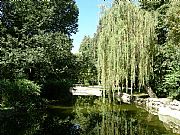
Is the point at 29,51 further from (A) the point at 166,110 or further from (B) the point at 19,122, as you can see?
(A) the point at 166,110

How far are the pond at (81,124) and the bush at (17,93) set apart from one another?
0.78 metres

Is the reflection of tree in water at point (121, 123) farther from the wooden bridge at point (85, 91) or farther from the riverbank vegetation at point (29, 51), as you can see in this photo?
the wooden bridge at point (85, 91)

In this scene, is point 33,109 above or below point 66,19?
below

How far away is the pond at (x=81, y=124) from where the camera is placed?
13.8 meters

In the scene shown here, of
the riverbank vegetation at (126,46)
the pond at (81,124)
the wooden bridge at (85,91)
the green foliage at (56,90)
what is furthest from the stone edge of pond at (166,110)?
the wooden bridge at (85,91)

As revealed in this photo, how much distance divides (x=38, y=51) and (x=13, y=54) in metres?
1.97

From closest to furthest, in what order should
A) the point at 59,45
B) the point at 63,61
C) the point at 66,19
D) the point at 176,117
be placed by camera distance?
the point at 176,117
the point at 59,45
the point at 63,61
the point at 66,19

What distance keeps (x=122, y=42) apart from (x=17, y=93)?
23.7ft

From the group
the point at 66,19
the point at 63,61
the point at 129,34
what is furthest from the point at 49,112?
the point at 66,19

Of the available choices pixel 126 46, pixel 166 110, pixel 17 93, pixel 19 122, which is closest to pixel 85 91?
pixel 17 93

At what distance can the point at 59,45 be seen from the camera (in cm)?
2852

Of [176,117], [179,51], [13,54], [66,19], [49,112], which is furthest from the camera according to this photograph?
[66,19]

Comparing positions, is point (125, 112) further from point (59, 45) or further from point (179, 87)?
point (59, 45)

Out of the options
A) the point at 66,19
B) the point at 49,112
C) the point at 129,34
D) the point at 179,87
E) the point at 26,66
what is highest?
the point at 66,19
